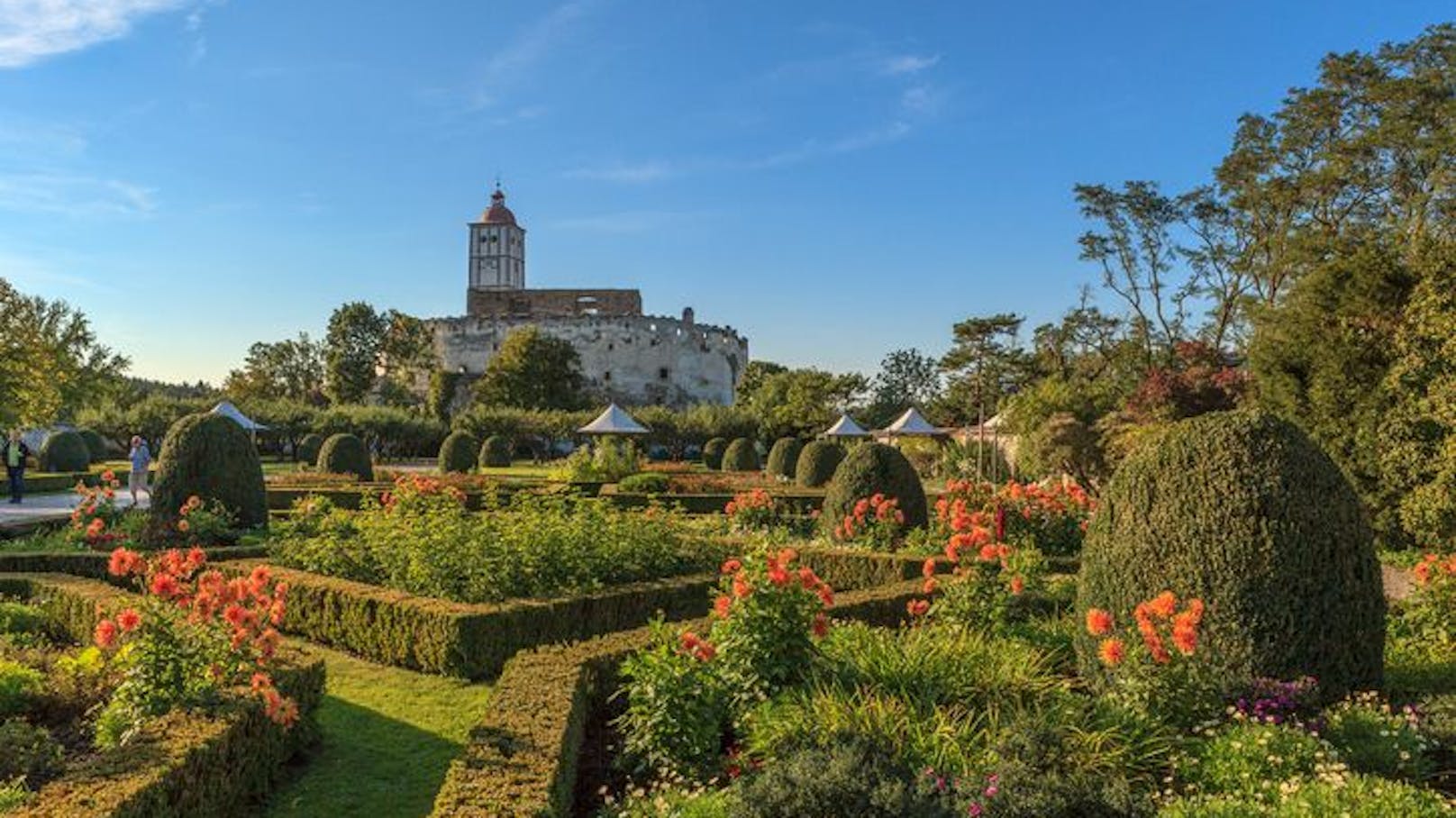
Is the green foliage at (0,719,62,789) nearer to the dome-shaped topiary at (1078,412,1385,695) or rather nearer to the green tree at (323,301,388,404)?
the dome-shaped topiary at (1078,412,1385,695)

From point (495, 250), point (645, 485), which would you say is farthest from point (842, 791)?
point (495, 250)

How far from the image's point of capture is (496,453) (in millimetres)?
33812

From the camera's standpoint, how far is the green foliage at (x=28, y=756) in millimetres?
4105

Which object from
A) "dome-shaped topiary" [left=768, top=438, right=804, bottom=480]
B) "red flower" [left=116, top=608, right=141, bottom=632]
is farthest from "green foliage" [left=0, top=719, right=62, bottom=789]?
"dome-shaped topiary" [left=768, top=438, right=804, bottom=480]

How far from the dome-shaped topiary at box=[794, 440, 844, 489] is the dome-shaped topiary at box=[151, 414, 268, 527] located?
1210 cm

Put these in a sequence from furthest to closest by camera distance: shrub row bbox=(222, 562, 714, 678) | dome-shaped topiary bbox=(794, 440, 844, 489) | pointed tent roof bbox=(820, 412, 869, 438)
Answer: pointed tent roof bbox=(820, 412, 869, 438)
dome-shaped topiary bbox=(794, 440, 844, 489)
shrub row bbox=(222, 562, 714, 678)

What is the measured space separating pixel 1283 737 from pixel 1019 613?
269 cm

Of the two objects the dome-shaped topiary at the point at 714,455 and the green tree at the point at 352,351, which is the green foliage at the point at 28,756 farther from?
the green tree at the point at 352,351

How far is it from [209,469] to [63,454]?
21942 mm

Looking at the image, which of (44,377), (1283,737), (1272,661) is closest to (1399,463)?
(1272,661)

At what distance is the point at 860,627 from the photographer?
18.6 feet

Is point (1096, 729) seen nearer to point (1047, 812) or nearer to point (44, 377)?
point (1047, 812)

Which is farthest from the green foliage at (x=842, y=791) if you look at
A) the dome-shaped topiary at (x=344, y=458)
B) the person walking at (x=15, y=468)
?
the dome-shaped topiary at (x=344, y=458)

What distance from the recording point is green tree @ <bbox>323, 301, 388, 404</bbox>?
58.5m
